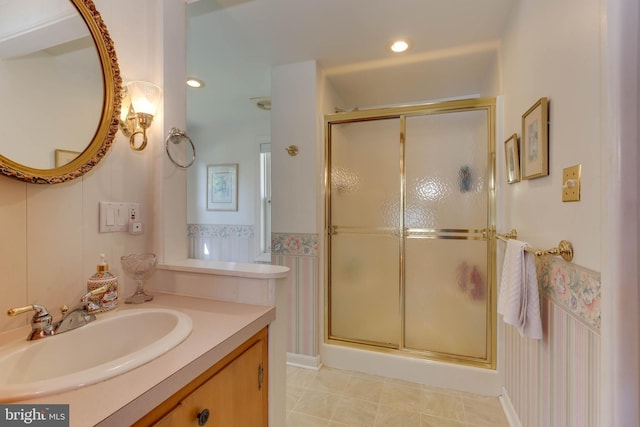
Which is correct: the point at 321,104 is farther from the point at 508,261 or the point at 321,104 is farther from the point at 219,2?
the point at 508,261

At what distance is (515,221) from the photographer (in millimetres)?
1517

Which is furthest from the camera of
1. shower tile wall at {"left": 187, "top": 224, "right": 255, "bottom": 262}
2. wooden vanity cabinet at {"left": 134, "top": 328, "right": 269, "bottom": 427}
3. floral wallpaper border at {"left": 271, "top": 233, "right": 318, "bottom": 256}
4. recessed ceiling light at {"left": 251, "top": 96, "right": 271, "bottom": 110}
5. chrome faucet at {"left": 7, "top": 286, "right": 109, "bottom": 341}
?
shower tile wall at {"left": 187, "top": 224, "right": 255, "bottom": 262}

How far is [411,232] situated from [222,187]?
2.38 metres

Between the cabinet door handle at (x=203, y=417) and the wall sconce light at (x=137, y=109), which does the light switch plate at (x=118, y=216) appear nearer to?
the wall sconce light at (x=137, y=109)

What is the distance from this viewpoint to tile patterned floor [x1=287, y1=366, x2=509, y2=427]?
1.57 meters

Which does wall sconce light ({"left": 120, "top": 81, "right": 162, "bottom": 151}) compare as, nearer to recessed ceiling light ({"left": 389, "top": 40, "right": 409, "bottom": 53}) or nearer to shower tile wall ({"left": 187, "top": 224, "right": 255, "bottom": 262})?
recessed ceiling light ({"left": 389, "top": 40, "right": 409, "bottom": 53})

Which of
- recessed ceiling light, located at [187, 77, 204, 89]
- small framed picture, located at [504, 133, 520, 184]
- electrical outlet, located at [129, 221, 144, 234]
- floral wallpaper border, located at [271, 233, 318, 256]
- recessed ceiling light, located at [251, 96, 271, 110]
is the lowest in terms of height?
floral wallpaper border, located at [271, 233, 318, 256]

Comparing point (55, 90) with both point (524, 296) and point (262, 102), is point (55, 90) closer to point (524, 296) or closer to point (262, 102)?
point (524, 296)

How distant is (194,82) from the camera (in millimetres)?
2381

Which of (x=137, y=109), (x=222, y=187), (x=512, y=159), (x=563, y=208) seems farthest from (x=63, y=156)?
(x=222, y=187)

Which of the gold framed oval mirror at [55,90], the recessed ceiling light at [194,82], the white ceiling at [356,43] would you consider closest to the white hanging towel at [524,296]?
the white ceiling at [356,43]

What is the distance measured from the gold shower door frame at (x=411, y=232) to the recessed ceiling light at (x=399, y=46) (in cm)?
38

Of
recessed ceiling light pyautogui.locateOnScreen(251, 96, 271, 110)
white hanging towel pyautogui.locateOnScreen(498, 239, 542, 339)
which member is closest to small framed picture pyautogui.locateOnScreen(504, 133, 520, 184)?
white hanging towel pyautogui.locateOnScreen(498, 239, 542, 339)

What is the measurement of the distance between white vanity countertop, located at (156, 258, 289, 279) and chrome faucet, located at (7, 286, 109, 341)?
0.30 meters
